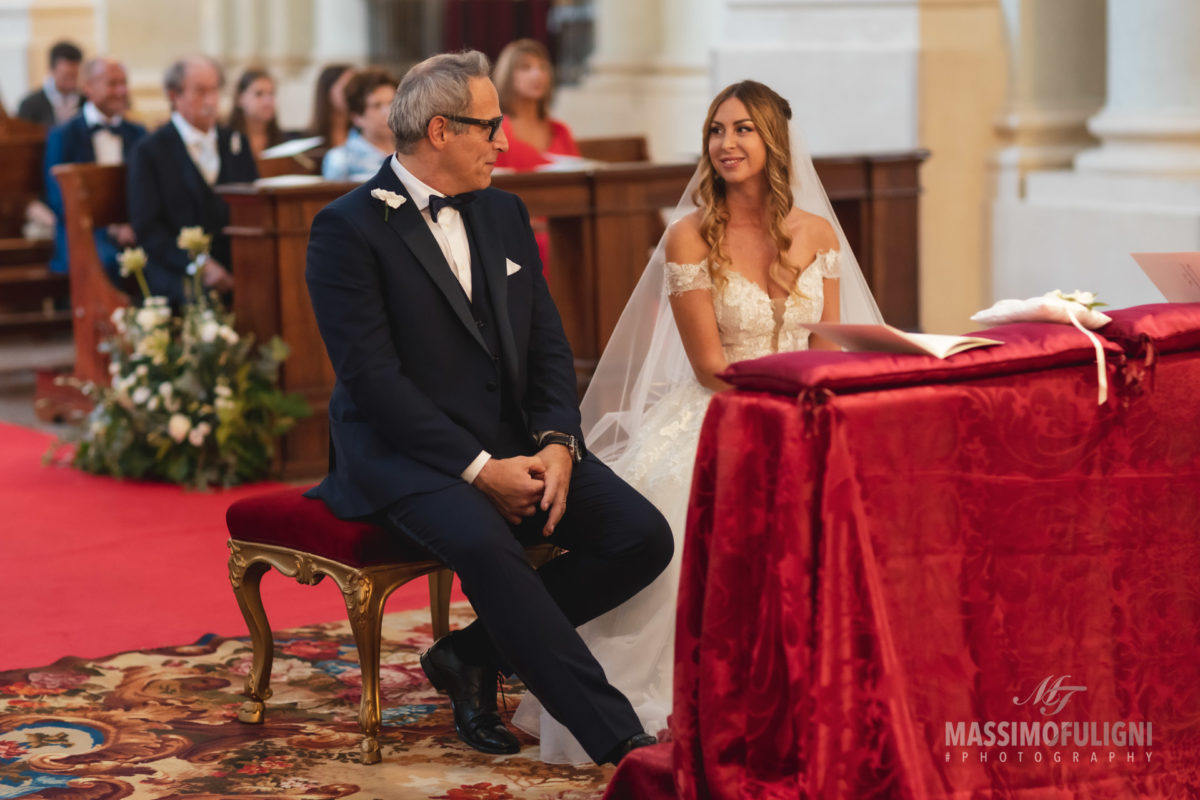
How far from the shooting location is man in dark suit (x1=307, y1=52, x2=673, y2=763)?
3.52m

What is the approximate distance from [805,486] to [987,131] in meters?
6.14

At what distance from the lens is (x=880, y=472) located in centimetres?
270

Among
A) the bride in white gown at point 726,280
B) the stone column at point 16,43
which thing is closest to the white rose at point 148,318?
the bride in white gown at point 726,280

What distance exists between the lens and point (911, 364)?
2.72 m

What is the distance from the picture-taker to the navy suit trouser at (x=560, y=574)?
3225 mm

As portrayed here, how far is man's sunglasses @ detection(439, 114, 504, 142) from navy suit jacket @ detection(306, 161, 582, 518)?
0.63 feet

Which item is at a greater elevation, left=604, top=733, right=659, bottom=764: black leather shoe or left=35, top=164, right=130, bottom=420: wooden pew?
left=35, top=164, right=130, bottom=420: wooden pew

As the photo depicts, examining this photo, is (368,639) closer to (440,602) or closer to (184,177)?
(440,602)

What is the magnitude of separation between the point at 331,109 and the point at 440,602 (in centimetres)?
489

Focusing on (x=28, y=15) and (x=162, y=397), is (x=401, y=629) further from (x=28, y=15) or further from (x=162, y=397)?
(x=28, y=15)

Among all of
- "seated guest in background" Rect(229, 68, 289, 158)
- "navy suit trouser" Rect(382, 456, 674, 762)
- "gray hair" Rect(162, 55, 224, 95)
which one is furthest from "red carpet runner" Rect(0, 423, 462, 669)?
"seated guest in background" Rect(229, 68, 289, 158)

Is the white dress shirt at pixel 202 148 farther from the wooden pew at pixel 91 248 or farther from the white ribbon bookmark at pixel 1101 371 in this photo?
the white ribbon bookmark at pixel 1101 371

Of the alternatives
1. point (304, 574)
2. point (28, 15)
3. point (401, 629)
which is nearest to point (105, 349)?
point (401, 629)

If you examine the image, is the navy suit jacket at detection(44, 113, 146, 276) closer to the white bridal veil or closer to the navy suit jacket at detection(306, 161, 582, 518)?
the white bridal veil
